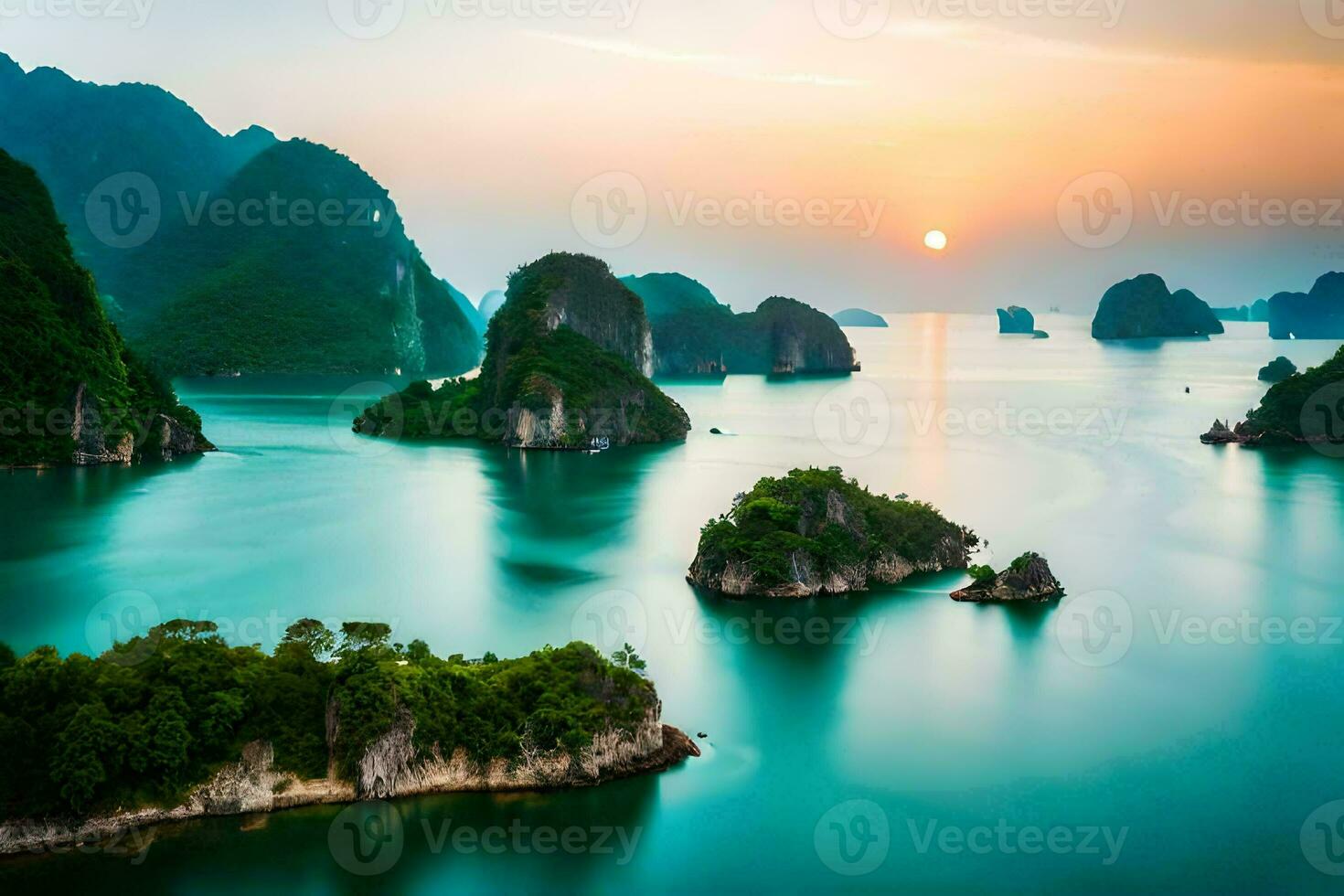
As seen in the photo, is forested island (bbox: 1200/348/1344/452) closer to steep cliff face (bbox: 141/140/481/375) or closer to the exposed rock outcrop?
the exposed rock outcrop

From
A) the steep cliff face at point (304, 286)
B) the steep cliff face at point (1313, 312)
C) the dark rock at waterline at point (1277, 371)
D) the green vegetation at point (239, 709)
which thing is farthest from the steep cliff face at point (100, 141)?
the steep cliff face at point (1313, 312)

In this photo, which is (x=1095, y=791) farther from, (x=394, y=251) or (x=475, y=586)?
(x=394, y=251)

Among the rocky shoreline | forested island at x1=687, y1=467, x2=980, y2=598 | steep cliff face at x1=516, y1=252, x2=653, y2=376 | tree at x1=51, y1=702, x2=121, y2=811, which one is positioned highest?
steep cliff face at x1=516, y1=252, x2=653, y2=376

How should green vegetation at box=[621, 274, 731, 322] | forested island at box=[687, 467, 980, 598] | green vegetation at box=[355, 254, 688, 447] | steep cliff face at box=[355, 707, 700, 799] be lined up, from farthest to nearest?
green vegetation at box=[621, 274, 731, 322] → green vegetation at box=[355, 254, 688, 447] → forested island at box=[687, 467, 980, 598] → steep cliff face at box=[355, 707, 700, 799]

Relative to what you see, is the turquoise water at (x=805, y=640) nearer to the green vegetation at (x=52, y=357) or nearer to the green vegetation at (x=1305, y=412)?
the green vegetation at (x=52, y=357)

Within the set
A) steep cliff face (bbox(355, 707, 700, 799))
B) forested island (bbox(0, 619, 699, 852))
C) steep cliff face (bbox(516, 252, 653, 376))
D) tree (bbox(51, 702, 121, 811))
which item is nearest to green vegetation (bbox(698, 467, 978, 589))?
forested island (bbox(0, 619, 699, 852))

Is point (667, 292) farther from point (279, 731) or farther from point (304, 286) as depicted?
point (279, 731)
